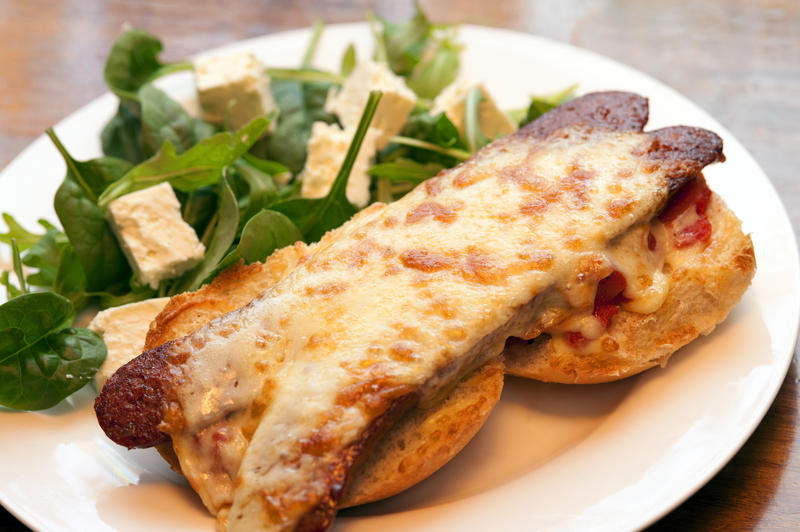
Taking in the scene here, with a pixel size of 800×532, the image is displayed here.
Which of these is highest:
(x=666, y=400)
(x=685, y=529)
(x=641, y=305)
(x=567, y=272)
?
(x=567, y=272)

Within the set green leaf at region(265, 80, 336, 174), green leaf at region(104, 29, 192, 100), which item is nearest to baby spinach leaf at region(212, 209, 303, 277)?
green leaf at region(265, 80, 336, 174)

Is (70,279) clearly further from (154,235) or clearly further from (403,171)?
(403,171)

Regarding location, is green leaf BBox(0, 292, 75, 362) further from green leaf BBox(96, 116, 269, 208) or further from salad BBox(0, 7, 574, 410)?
green leaf BBox(96, 116, 269, 208)

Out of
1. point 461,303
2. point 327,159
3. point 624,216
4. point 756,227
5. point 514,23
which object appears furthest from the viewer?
point 514,23

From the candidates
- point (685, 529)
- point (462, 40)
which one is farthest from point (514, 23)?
point (685, 529)

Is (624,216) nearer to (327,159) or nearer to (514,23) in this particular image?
(327,159)

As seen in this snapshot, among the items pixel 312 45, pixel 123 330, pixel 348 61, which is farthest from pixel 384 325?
pixel 312 45
